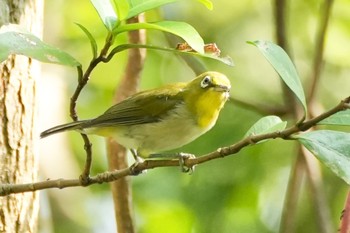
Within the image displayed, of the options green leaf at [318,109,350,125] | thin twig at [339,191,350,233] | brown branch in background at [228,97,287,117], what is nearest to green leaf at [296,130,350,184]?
green leaf at [318,109,350,125]

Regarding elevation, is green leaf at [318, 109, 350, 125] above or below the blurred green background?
below

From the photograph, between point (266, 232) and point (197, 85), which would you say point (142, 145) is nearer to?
point (197, 85)

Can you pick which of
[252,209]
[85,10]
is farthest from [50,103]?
[252,209]

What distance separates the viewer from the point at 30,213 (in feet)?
8.75

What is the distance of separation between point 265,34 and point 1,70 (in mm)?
3168

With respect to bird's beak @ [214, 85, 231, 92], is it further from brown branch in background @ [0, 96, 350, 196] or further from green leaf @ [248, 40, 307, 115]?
green leaf @ [248, 40, 307, 115]

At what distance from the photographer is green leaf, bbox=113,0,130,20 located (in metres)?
2.07

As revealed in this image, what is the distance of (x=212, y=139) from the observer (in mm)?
4703

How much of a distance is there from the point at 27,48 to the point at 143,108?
1224 mm

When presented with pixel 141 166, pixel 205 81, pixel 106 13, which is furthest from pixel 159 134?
pixel 106 13

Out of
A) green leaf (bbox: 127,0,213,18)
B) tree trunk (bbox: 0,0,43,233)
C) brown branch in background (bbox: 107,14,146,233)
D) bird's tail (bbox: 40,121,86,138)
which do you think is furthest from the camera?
brown branch in background (bbox: 107,14,146,233)

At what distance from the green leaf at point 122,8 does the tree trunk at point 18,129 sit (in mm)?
620

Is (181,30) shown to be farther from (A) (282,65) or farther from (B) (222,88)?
(B) (222,88)

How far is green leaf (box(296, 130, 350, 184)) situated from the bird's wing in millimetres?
1232
